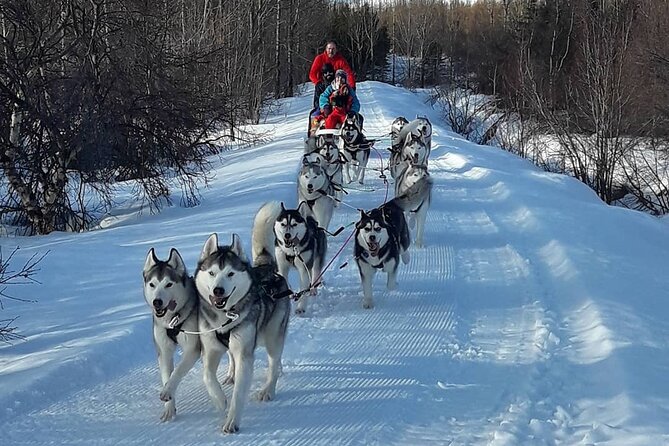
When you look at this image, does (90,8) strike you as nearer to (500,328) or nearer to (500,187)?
(500,187)

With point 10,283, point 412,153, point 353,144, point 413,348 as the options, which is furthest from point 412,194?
point 10,283

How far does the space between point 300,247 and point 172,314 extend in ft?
6.59

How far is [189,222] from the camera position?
835cm

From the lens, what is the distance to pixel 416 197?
6.92 metres

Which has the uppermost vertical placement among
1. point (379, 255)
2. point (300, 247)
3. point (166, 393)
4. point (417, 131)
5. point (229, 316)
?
point (417, 131)

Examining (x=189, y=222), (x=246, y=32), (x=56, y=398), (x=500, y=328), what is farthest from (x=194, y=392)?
(x=246, y=32)

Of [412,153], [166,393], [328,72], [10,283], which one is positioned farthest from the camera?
[328,72]

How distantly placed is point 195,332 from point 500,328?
2.32 m

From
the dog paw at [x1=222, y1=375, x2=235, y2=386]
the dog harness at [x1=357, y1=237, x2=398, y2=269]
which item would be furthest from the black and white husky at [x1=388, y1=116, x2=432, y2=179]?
the dog paw at [x1=222, y1=375, x2=235, y2=386]

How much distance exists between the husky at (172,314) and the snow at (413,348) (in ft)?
0.76

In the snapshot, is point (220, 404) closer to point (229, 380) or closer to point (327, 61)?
point (229, 380)

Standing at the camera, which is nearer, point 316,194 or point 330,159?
point 316,194

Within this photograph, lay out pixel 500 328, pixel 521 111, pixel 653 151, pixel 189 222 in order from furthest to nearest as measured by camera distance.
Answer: pixel 521 111 < pixel 653 151 < pixel 189 222 < pixel 500 328

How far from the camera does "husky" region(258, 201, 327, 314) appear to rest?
509 cm
